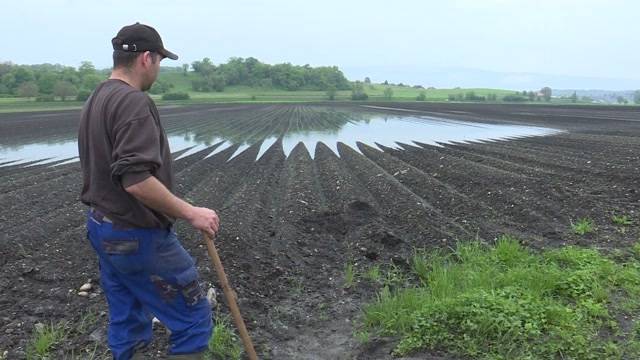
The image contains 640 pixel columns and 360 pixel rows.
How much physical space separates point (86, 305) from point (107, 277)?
1833 mm

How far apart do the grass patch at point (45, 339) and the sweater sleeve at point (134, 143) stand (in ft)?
6.28

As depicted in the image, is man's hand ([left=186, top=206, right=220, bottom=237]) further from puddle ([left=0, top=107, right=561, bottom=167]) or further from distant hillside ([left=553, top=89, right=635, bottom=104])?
distant hillside ([left=553, top=89, right=635, bottom=104])

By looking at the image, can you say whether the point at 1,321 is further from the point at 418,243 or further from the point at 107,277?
the point at 418,243

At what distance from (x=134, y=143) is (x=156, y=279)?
72 centimetres

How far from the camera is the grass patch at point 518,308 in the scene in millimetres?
3576

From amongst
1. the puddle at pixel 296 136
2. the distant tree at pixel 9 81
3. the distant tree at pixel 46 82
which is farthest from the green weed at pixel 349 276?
the distant tree at pixel 9 81

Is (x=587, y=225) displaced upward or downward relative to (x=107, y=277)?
downward

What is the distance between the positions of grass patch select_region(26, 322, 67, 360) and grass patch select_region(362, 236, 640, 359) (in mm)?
2310

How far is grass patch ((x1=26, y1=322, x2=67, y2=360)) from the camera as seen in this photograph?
3783 mm

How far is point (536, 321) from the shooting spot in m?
3.76

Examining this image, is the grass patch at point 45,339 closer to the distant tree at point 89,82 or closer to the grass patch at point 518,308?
the grass patch at point 518,308

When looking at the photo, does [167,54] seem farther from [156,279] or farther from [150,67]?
[156,279]

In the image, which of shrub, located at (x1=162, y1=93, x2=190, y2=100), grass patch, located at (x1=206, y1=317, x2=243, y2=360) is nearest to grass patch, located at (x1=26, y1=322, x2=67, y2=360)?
grass patch, located at (x1=206, y1=317, x2=243, y2=360)

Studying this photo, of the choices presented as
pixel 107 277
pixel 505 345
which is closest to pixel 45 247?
pixel 107 277
